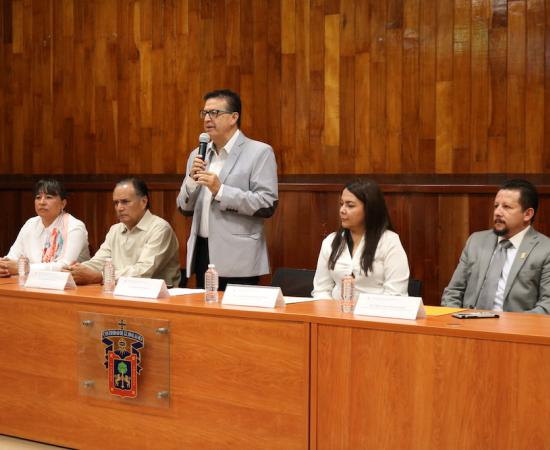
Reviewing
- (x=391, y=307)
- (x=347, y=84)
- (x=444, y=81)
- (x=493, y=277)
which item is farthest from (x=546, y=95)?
(x=391, y=307)

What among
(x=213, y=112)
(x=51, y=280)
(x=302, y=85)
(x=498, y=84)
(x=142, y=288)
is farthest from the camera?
(x=302, y=85)

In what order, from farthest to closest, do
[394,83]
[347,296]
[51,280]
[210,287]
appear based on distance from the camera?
[394,83] → [51,280] → [210,287] → [347,296]

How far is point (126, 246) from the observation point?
3.97 m

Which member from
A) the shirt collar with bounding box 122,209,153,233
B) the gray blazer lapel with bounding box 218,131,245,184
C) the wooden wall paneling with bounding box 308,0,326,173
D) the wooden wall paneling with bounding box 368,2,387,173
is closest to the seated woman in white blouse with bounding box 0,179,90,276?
the shirt collar with bounding box 122,209,153,233

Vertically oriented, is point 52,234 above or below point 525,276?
above

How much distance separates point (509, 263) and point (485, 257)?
10cm

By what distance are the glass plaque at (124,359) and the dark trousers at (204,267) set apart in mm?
834

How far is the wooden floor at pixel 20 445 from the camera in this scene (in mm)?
3104

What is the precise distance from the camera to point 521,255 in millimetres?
3383

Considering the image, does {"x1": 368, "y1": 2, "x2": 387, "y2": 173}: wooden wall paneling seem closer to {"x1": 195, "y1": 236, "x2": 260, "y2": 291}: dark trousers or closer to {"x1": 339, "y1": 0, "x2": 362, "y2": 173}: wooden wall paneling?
{"x1": 339, "y1": 0, "x2": 362, "y2": 173}: wooden wall paneling

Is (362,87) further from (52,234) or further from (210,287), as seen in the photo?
(210,287)

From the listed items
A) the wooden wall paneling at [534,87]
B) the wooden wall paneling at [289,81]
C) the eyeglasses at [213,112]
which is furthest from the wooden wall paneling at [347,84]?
the eyeglasses at [213,112]

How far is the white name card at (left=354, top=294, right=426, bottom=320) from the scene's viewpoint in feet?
8.18

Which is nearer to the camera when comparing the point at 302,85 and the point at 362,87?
the point at 362,87
